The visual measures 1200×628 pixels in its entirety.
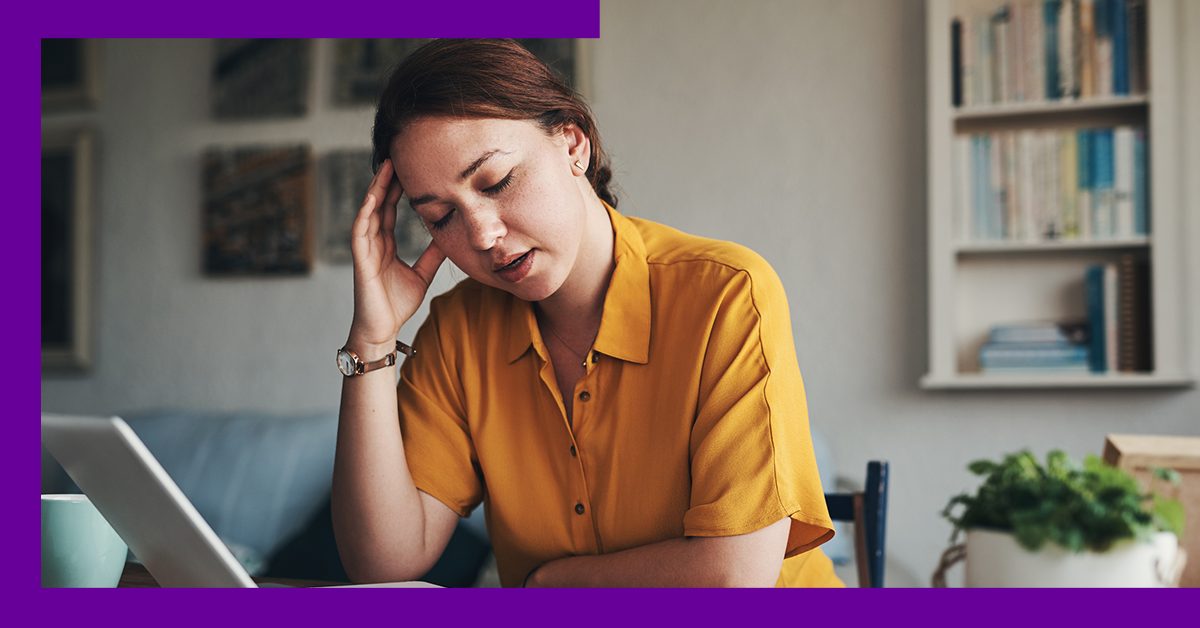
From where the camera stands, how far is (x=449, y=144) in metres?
0.97

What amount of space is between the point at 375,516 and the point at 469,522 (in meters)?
1.19

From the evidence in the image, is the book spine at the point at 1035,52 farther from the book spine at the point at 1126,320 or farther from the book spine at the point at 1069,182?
the book spine at the point at 1126,320

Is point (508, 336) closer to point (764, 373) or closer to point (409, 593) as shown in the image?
point (764, 373)

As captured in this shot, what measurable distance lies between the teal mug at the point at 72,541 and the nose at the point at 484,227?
1.31 ft

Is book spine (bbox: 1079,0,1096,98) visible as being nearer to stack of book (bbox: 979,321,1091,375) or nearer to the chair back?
stack of book (bbox: 979,321,1091,375)

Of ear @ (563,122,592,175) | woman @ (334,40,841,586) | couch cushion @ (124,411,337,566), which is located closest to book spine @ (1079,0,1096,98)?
woman @ (334,40,841,586)

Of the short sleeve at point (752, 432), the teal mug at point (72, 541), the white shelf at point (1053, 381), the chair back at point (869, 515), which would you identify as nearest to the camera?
the teal mug at point (72, 541)

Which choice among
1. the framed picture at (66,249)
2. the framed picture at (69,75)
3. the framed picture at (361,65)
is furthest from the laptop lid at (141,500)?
the framed picture at (69,75)

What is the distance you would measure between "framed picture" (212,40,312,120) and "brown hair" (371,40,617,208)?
1.94 meters

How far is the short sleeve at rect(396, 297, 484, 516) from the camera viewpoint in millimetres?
1152

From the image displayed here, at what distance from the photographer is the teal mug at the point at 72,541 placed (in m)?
0.81

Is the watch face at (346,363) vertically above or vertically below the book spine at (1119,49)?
below

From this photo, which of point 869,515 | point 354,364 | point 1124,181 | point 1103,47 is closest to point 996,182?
point 1124,181

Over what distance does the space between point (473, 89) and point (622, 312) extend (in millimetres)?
286
